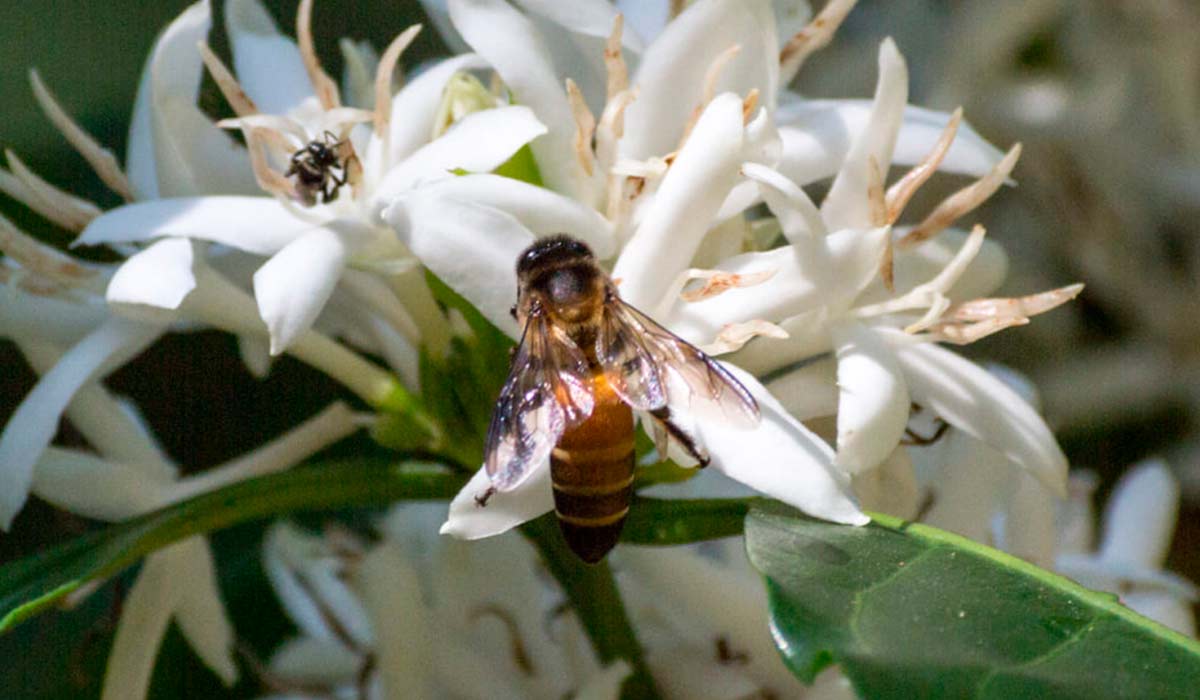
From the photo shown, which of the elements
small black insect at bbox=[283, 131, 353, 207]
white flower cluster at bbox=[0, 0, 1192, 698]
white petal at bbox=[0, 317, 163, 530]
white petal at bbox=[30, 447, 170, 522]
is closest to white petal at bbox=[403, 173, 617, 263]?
white flower cluster at bbox=[0, 0, 1192, 698]

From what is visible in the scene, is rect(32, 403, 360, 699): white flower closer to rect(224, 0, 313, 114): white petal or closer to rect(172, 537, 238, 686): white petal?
rect(172, 537, 238, 686): white petal

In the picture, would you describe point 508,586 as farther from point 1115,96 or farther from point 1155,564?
point 1115,96

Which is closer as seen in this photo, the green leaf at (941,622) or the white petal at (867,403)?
the green leaf at (941,622)

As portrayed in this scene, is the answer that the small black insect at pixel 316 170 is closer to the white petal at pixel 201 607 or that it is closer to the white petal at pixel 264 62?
the white petal at pixel 264 62

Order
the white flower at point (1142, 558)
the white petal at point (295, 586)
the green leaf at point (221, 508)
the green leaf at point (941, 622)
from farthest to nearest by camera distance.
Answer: the white petal at point (295, 586), the white flower at point (1142, 558), the green leaf at point (221, 508), the green leaf at point (941, 622)

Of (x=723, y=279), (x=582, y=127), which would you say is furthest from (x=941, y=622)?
(x=582, y=127)

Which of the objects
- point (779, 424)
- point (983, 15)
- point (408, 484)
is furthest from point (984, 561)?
point (983, 15)

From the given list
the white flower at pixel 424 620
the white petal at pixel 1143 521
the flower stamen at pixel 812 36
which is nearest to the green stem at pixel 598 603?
the white flower at pixel 424 620
